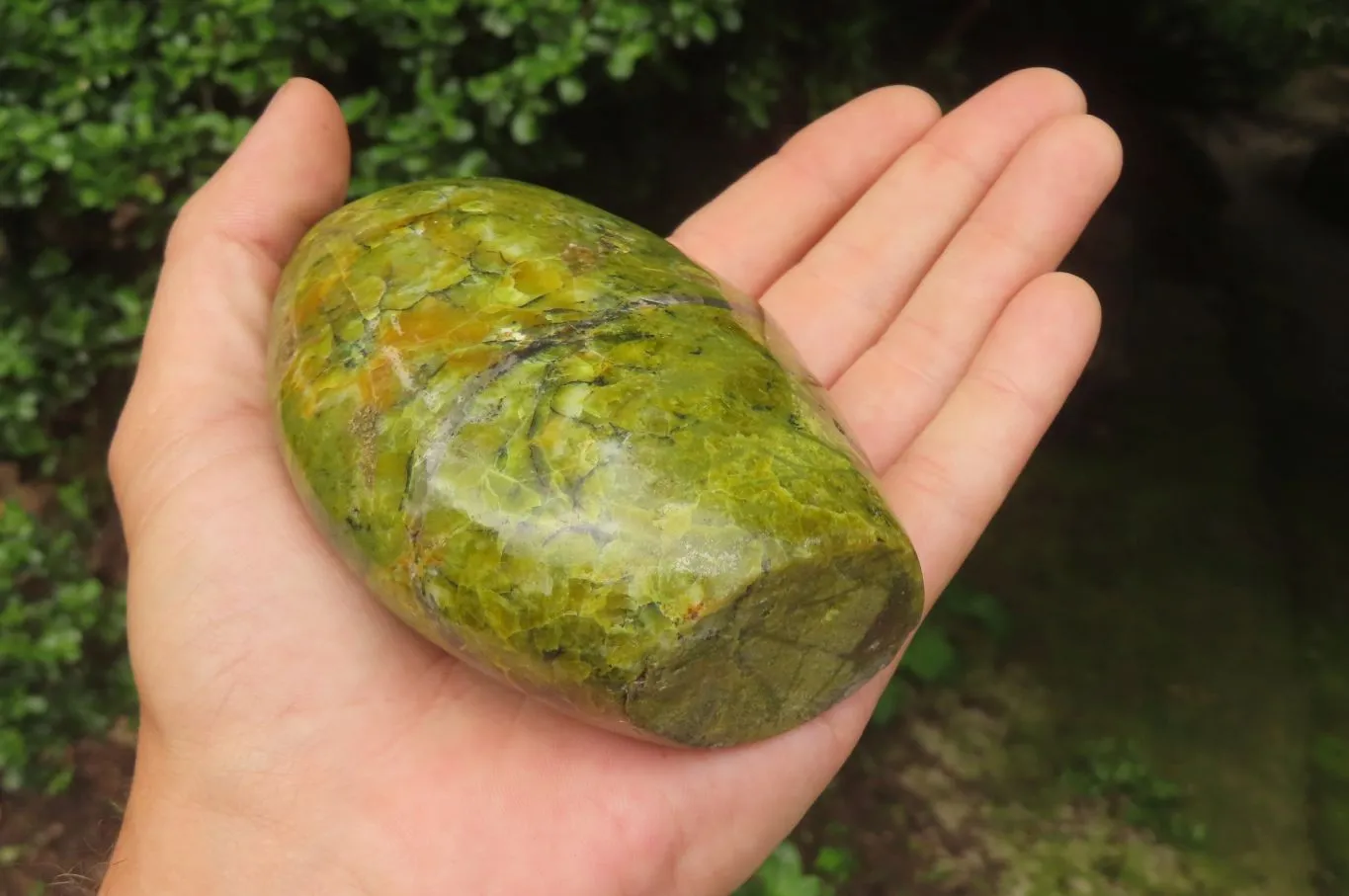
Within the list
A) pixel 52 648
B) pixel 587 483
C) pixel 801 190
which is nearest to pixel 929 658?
pixel 801 190

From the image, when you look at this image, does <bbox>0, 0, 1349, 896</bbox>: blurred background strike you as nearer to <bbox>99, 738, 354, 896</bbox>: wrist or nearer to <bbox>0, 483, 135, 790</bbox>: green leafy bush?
<bbox>0, 483, 135, 790</bbox>: green leafy bush

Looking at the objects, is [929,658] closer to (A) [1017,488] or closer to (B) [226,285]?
(A) [1017,488]

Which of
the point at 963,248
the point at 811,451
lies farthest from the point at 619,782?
the point at 963,248

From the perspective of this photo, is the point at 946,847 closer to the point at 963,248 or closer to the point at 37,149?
the point at 963,248

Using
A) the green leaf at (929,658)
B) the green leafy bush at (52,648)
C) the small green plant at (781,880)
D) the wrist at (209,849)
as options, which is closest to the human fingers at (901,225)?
the green leaf at (929,658)

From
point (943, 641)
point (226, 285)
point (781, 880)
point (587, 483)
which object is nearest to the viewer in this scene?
point (587, 483)

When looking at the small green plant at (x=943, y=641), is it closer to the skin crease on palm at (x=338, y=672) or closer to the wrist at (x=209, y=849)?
the skin crease on palm at (x=338, y=672)
